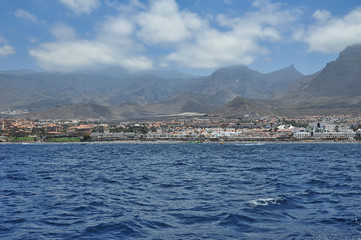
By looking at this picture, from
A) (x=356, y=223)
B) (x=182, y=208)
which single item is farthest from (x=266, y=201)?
(x=356, y=223)

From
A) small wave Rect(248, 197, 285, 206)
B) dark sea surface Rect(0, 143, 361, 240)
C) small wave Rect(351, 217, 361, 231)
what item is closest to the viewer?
dark sea surface Rect(0, 143, 361, 240)

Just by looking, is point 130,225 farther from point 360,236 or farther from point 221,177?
point 221,177

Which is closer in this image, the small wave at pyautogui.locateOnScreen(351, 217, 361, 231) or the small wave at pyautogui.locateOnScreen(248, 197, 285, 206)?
the small wave at pyautogui.locateOnScreen(351, 217, 361, 231)

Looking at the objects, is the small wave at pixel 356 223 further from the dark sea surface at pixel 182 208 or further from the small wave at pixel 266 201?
the small wave at pixel 266 201

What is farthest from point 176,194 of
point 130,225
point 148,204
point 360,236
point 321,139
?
point 321,139

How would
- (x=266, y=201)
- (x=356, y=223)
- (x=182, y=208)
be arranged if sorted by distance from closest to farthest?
(x=356, y=223)
(x=182, y=208)
(x=266, y=201)

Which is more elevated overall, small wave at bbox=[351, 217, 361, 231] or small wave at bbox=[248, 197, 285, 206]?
small wave at bbox=[248, 197, 285, 206]

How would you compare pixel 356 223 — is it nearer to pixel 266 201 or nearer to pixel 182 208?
pixel 266 201

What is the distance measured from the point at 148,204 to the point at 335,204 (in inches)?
428

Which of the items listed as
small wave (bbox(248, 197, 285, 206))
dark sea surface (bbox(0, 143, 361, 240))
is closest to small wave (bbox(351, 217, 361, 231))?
dark sea surface (bbox(0, 143, 361, 240))

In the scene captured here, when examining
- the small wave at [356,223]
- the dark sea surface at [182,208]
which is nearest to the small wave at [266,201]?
the dark sea surface at [182,208]

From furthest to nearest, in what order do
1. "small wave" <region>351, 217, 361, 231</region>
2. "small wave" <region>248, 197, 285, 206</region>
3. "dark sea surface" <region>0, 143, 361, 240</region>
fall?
"small wave" <region>248, 197, 285, 206</region>
"small wave" <region>351, 217, 361, 231</region>
"dark sea surface" <region>0, 143, 361, 240</region>

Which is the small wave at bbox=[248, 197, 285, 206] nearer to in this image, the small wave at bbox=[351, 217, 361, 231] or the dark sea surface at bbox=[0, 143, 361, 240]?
the dark sea surface at bbox=[0, 143, 361, 240]

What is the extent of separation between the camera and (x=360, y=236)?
51.6 feet
